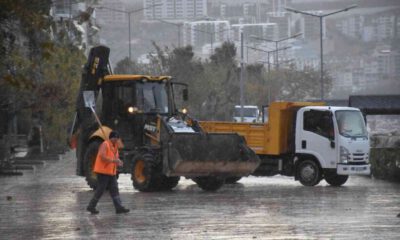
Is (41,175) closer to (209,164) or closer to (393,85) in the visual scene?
(209,164)

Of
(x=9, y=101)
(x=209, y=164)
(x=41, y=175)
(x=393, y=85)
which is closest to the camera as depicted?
(x=209, y=164)

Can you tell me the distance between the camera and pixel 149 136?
103 feet

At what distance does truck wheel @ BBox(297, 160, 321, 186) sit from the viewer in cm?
3388

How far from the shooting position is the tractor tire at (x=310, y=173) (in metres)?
33.9

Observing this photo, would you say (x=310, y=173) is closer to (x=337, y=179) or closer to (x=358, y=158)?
(x=337, y=179)

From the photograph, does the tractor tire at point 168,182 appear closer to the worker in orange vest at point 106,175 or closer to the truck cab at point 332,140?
the truck cab at point 332,140

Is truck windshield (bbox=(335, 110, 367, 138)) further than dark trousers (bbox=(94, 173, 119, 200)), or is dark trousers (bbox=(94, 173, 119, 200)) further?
truck windshield (bbox=(335, 110, 367, 138))

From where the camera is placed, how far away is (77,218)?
75.5 ft

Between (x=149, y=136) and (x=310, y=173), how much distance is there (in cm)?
502

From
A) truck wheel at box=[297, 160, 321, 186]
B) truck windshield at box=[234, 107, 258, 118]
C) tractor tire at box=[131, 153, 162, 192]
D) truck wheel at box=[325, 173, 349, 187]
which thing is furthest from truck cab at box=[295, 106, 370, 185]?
truck windshield at box=[234, 107, 258, 118]

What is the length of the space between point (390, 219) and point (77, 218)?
18.2ft

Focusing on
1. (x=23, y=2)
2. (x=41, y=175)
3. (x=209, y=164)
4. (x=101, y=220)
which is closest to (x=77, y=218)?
(x=101, y=220)

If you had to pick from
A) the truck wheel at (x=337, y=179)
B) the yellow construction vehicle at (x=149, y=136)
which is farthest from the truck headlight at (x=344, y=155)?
the yellow construction vehicle at (x=149, y=136)

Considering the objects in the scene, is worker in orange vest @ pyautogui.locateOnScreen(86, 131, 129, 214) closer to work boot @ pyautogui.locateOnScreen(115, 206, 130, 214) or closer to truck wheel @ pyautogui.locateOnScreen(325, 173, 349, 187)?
work boot @ pyautogui.locateOnScreen(115, 206, 130, 214)
